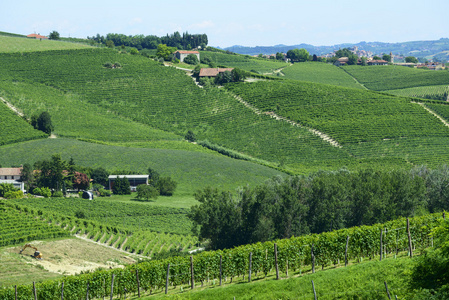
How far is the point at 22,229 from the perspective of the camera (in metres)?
52.2

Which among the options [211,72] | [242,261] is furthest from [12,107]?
[242,261]

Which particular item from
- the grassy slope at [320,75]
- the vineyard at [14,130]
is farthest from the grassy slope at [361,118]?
the vineyard at [14,130]

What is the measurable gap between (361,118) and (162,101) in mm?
45650

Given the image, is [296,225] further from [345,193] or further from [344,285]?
[344,285]

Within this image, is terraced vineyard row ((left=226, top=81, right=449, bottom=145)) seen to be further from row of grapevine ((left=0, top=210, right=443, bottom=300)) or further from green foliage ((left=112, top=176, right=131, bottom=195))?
row of grapevine ((left=0, top=210, right=443, bottom=300))

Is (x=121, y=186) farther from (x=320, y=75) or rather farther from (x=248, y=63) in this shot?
(x=248, y=63)

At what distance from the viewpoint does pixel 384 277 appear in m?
26.6

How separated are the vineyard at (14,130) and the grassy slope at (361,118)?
47.6 metres

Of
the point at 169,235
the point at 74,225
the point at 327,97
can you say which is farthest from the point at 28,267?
the point at 327,97

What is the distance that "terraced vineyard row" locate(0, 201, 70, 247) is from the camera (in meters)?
49.5

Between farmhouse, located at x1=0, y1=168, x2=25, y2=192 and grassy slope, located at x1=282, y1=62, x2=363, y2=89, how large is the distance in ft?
345

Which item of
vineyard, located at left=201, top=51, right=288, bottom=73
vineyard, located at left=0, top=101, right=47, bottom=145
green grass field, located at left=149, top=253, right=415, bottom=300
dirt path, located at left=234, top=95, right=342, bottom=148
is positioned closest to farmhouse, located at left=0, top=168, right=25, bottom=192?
vineyard, located at left=0, top=101, right=47, bottom=145

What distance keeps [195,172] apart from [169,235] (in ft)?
88.5

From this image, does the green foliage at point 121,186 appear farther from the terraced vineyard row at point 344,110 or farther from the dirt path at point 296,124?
the terraced vineyard row at point 344,110
